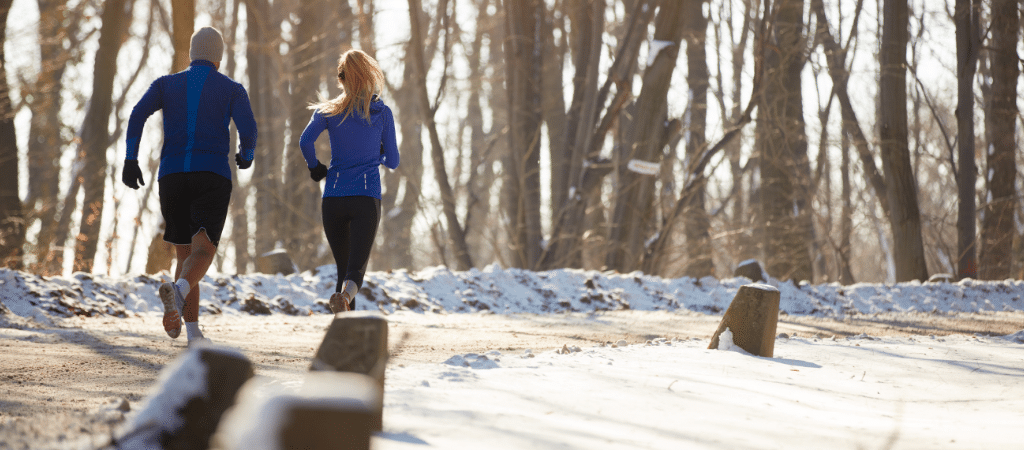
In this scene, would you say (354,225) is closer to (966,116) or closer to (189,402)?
(189,402)

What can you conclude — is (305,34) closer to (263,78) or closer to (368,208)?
(263,78)

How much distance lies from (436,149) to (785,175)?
704cm

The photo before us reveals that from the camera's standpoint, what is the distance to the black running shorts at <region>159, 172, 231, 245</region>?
16.7ft

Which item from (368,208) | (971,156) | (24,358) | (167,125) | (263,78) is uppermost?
(263,78)

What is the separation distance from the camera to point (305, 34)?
63.3 ft

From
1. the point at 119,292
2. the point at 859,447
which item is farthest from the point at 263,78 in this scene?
the point at 859,447

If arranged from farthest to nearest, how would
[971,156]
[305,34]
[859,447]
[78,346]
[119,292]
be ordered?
1. [305,34]
2. [971,156]
3. [119,292]
4. [78,346]
5. [859,447]

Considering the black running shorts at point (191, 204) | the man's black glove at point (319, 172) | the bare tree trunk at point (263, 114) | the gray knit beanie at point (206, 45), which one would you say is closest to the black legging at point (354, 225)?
the man's black glove at point (319, 172)

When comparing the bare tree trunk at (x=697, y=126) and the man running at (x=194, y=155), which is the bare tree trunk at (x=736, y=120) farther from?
the man running at (x=194, y=155)

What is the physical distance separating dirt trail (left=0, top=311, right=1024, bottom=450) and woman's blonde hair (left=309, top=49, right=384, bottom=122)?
164 centimetres

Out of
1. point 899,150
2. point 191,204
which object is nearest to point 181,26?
point 191,204

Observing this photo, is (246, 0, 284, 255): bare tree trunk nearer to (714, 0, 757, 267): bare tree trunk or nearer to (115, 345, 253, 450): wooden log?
(714, 0, 757, 267): bare tree trunk

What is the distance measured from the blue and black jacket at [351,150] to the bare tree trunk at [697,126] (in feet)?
34.9

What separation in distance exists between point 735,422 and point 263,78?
62.4ft
